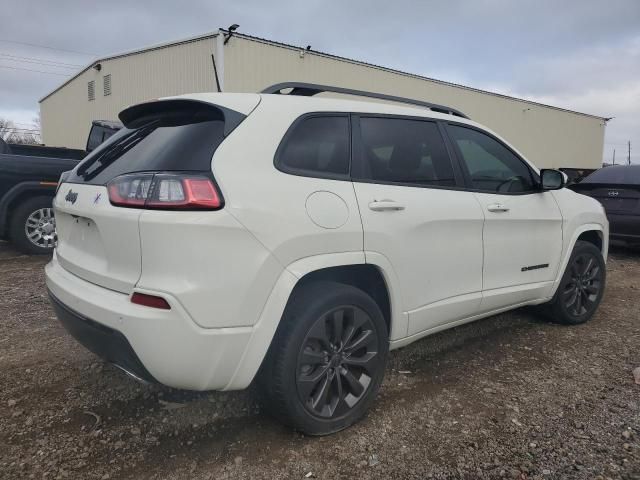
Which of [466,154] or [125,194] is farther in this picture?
[466,154]

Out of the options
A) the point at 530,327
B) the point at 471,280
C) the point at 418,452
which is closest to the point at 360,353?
the point at 418,452

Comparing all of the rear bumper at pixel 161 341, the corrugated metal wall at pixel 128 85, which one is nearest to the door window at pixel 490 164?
the rear bumper at pixel 161 341

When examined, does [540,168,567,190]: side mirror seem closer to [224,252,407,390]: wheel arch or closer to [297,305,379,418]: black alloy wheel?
[224,252,407,390]: wheel arch

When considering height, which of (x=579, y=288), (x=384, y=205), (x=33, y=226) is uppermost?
(x=384, y=205)

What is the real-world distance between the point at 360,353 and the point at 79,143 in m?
26.7

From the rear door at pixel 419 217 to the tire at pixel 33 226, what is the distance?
5198 mm

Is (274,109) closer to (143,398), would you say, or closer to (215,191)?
(215,191)

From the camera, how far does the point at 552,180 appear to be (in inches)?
142

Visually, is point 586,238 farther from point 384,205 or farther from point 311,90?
point 311,90

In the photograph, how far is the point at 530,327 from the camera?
4.16 m

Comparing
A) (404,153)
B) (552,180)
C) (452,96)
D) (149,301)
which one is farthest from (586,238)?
(452,96)

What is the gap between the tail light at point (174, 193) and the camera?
1.98 metres

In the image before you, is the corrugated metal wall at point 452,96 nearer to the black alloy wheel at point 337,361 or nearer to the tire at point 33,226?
the tire at point 33,226

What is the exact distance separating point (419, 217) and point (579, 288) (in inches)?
90.1
